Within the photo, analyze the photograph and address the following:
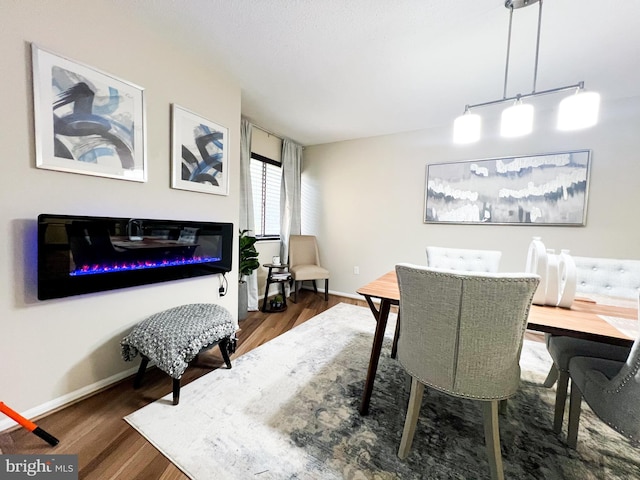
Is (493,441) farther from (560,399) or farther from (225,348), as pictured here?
(225,348)

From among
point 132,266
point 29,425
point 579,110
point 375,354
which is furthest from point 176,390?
point 579,110

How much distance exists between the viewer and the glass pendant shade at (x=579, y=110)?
47.1 inches

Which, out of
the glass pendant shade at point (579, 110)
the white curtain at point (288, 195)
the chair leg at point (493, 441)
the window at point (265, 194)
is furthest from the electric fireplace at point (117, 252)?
the glass pendant shade at point (579, 110)

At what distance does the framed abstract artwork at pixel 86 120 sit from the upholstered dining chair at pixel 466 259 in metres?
2.41

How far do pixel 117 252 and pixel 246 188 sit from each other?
162 centimetres

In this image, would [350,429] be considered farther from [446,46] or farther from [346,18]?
[446,46]

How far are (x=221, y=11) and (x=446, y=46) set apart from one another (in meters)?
1.49

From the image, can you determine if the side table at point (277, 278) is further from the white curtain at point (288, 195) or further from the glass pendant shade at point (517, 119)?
the glass pendant shade at point (517, 119)

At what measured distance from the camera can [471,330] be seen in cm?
98

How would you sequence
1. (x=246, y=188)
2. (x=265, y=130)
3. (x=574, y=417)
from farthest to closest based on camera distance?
(x=265, y=130)
(x=246, y=188)
(x=574, y=417)

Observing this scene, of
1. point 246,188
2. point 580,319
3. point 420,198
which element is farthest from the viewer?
point 420,198

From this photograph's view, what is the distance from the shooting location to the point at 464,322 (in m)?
0.98

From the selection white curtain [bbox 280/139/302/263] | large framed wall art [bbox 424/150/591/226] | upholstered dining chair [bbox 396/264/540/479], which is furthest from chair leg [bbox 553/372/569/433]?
white curtain [bbox 280/139/302/263]

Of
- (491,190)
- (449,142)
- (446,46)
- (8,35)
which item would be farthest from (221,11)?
(491,190)
